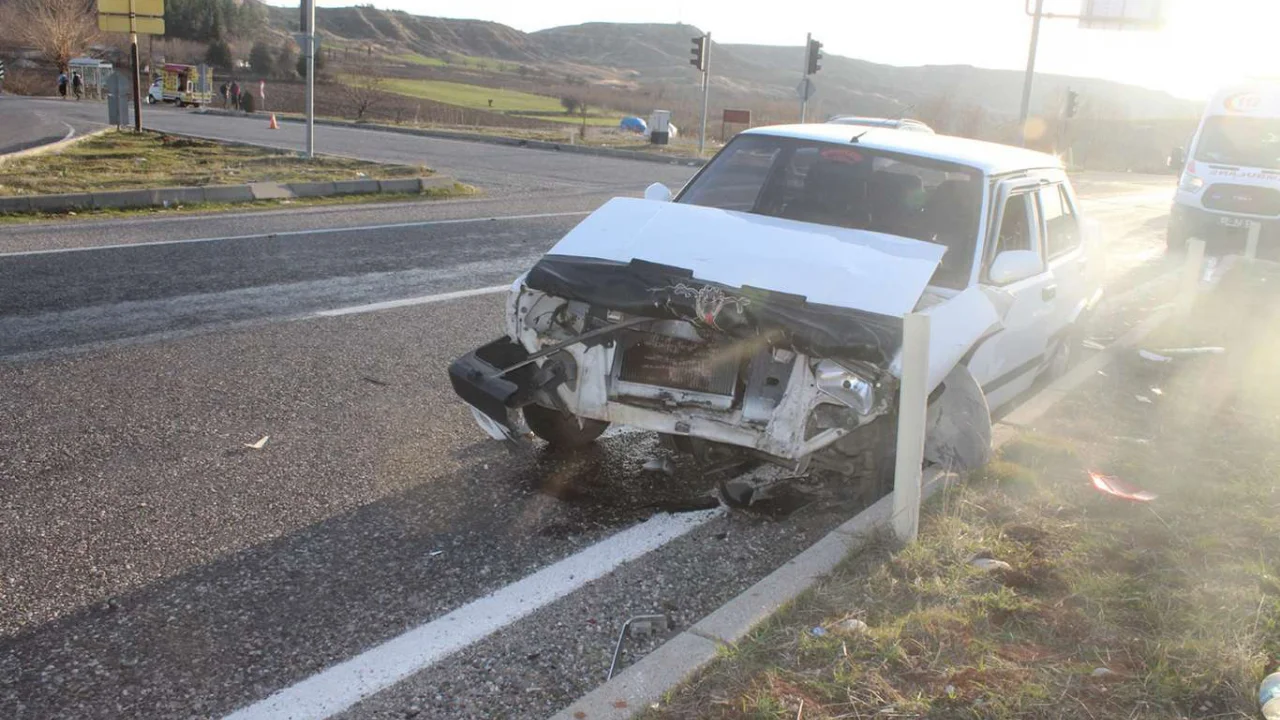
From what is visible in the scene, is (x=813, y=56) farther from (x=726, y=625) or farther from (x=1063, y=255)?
(x=726, y=625)

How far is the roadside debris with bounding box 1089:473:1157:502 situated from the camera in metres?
4.71

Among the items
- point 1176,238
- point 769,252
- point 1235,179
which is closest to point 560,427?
point 769,252

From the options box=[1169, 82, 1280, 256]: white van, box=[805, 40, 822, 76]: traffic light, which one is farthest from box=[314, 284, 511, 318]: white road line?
box=[805, 40, 822, 76]: traffic light

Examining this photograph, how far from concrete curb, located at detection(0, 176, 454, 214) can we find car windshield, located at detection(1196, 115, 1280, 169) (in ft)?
39.2

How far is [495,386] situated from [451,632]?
1249 millimetres

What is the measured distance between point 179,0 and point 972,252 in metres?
123

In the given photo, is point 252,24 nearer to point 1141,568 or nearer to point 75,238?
point 75,238

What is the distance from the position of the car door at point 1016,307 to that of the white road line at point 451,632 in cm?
187

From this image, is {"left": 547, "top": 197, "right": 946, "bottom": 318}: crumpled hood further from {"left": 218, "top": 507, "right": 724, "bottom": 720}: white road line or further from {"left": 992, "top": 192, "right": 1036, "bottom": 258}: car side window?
{"left": 218, "top": 507, "right": 724, "bottom": 720}: white road line

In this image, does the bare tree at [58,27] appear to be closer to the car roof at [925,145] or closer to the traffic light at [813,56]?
the traffic light at [813,56]

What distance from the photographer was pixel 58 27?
62.2 metres

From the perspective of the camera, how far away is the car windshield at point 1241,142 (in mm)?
15141

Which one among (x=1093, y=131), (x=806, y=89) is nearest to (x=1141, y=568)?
(x=806, y=89)

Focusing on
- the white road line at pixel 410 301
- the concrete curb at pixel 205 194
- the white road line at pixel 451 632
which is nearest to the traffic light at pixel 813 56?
the concrete curb at pixel 205 194
